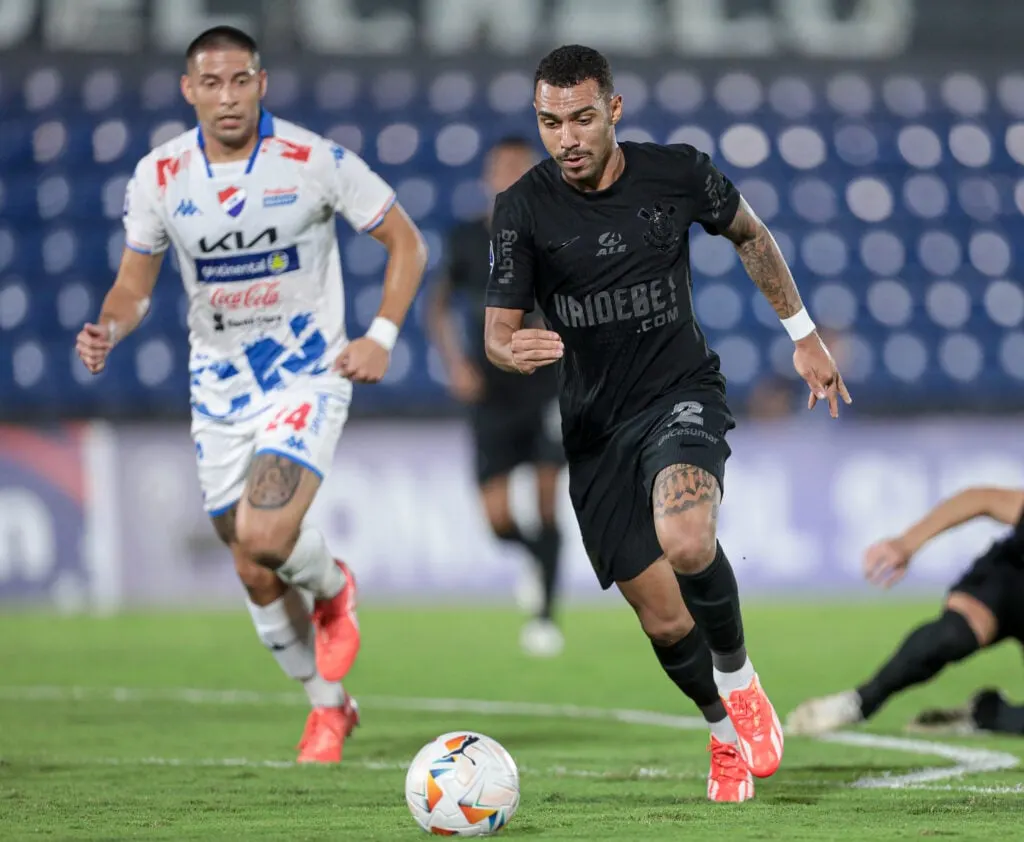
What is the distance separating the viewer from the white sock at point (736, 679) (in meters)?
4.73

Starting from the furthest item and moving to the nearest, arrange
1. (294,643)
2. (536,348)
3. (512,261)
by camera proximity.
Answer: (294,643) → (512,261) → (536,348)

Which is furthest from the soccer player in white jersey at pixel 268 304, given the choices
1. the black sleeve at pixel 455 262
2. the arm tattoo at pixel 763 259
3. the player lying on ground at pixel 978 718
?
the black sleeve at pixel 455 262

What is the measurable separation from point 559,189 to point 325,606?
6.09 feet

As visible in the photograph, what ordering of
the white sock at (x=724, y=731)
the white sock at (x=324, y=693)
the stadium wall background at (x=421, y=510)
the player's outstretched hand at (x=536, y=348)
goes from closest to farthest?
the player's outstretched hand at (x=536, y=348)
the white sock at (x=724, y=731)
the white sock at (x=324, y=693)
the stadium wall background at (x=421, y=510)

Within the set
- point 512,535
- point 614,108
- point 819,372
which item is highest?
point 614,108

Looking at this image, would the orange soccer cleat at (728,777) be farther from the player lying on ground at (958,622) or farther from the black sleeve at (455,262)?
the black sleeve at (455,262)

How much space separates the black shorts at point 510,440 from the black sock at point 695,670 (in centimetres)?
494

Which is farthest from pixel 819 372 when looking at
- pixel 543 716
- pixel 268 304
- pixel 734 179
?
pixel 734 179

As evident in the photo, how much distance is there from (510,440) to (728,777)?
5.29m

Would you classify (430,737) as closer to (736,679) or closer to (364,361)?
(364,361)

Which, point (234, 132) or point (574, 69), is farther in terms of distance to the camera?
point (234, 132)

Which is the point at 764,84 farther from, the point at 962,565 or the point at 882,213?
the point at 962,565

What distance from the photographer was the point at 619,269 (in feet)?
16.0

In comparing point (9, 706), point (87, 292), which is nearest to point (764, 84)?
point (87, 292)
